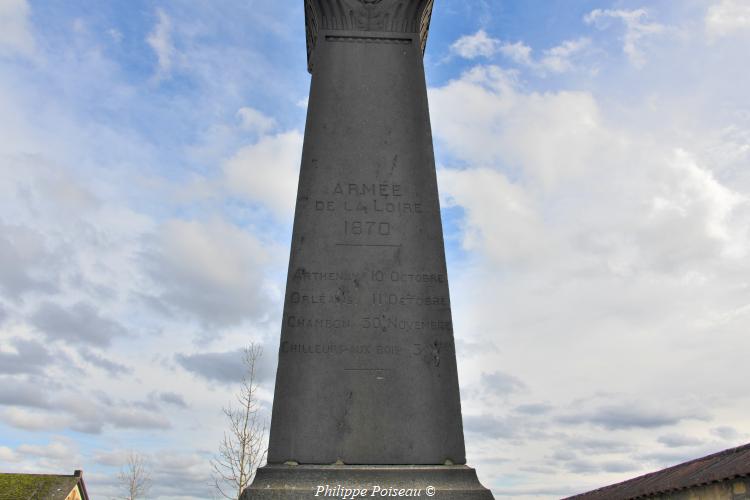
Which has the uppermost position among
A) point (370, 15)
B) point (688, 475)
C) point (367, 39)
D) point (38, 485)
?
point (38, 485)

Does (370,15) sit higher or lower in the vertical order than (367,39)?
higher

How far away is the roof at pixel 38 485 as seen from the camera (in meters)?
37.0

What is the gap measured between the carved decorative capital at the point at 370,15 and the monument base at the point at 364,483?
4852 millimetres

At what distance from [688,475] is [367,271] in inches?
418

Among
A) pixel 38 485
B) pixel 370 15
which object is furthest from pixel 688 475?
pixel 38 485

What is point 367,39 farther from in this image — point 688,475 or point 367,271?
point 688,475

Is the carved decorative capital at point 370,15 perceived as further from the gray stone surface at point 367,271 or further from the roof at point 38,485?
the roof at point 38,485

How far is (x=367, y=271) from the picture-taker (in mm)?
6383

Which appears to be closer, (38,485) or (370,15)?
(370,15)

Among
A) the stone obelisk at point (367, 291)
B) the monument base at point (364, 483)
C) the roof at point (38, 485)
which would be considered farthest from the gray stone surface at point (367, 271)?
the roof at point (38, 485)

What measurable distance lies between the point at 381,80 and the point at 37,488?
4001 cm

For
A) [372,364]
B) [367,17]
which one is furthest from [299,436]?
Result: [367,17]

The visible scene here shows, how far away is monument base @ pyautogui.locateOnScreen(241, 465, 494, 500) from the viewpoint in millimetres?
5328

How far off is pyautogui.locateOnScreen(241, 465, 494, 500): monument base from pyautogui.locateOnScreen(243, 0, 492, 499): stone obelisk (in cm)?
1
